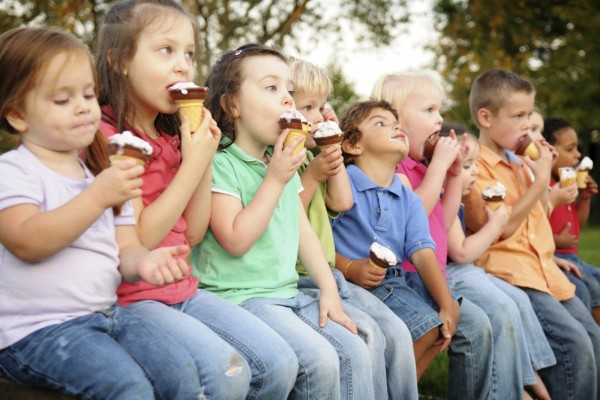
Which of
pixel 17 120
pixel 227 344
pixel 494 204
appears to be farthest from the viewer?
pixel 494 204

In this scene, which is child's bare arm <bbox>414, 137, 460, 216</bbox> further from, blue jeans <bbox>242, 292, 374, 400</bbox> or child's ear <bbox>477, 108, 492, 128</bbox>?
blue jeans <bbox>242, 292, 374, 400</bbox>

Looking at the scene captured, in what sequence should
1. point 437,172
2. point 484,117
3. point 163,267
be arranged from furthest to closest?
point 484,117 → point 437,172 → point 163,267

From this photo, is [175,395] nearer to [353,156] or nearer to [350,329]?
[350,329]

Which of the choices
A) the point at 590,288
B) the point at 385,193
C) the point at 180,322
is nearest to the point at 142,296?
the point at 180,322

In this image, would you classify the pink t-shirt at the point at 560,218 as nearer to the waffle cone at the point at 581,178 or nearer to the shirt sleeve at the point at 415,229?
the waffle cone at the point at 581,178

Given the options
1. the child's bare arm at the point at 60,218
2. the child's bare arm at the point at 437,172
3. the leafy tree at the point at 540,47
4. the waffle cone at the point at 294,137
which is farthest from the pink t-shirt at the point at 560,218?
the leafy tree at the point at 540,47

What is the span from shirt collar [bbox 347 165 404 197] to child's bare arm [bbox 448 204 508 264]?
1.90ft

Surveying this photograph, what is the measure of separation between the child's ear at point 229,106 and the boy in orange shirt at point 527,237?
190 cm

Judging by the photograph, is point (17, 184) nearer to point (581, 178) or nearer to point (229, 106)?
point (229, 106)

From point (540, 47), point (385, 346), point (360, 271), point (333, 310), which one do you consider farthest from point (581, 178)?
point (540, 47)

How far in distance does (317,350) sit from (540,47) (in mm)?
24463

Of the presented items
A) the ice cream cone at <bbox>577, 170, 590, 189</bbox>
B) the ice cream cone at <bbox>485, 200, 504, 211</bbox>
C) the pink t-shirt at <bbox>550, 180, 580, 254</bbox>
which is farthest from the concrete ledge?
the ice cream cone at <bbox>577, 170, 590, 189</bbox>

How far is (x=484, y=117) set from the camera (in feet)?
17.2

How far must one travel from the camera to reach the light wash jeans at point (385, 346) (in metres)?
3.26
